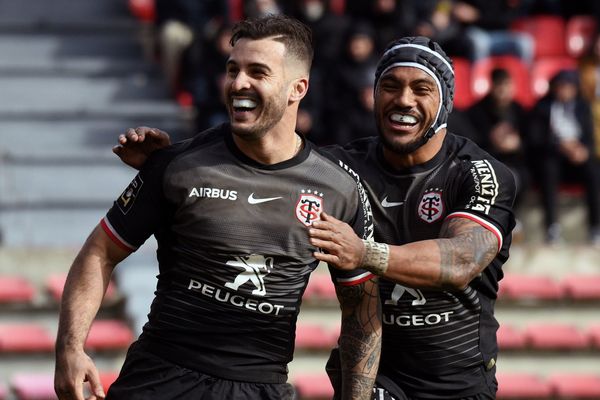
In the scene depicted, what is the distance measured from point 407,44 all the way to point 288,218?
42.5 inches

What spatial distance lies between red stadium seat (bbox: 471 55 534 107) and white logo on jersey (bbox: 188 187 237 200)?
8.17 metres

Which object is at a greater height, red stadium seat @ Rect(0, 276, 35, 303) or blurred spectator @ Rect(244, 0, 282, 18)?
blurred spectator @ Rect(244, 0, 282, 18)

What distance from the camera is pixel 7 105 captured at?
13.3 m

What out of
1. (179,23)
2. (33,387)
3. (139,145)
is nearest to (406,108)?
(139,145)

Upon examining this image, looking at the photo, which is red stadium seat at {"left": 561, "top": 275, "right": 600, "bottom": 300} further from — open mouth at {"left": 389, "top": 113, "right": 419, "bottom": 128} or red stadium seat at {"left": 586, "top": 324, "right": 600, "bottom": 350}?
open mouth at {"left": 389, "top": 113, "right": 419, "bottom": 128}

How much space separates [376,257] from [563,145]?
281 inches

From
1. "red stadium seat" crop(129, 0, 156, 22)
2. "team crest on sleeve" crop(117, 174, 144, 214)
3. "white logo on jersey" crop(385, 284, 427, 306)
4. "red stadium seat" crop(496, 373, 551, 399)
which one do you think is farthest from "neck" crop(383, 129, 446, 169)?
"red stadium seat" crop(129, 0, 156, 22)

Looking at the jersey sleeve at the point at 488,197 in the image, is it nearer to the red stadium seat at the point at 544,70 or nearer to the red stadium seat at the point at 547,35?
the red stadium seat at the point at 544,70

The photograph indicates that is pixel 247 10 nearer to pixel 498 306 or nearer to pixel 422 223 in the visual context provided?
pixel 498 306

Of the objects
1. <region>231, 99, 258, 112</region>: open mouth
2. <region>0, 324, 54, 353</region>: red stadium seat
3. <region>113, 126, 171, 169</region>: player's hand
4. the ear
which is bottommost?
<region>0, 324, 54, 353</region>: red stadium seat

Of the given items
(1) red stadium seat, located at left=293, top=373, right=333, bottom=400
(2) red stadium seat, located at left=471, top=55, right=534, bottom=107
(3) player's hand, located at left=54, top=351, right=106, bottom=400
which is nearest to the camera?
(3) player's hand, located at left=54, top=351, right=106, bottom=400

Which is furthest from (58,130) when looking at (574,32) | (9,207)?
(574,32)

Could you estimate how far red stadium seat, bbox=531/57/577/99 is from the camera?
44.6 feet

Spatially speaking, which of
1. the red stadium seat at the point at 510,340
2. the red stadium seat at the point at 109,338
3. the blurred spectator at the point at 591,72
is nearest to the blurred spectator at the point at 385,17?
the blurred spectator at the point at 591,72
